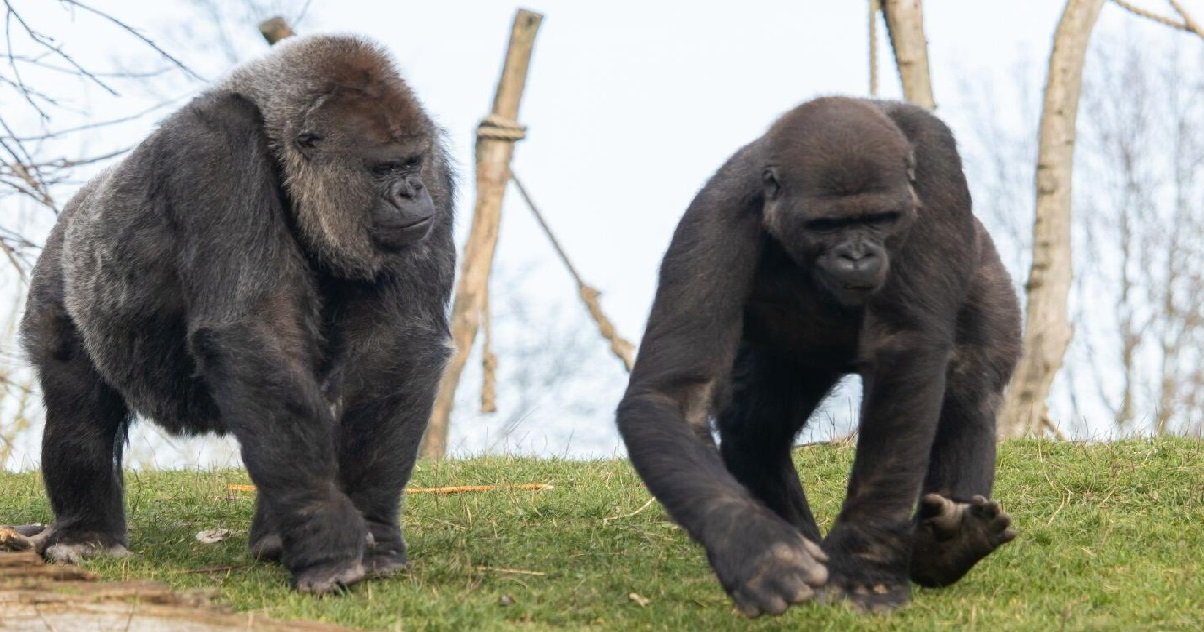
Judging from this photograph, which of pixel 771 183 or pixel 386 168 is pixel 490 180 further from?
pixel 771 183

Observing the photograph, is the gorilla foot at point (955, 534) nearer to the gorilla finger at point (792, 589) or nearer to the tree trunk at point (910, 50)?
the gorilla finger at point (792, 589)

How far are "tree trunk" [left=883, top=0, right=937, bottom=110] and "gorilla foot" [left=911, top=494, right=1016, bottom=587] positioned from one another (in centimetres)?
604

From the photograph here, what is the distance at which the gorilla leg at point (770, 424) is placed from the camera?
493 centimetres

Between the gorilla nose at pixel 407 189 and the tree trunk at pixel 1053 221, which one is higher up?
the gorilla nose at pixel 407 189

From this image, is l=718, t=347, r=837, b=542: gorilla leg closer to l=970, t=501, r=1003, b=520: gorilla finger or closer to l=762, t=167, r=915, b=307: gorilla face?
l=762, t=167, r=915, b=307: gorilla face

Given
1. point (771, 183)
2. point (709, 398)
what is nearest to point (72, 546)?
point (709, 398)

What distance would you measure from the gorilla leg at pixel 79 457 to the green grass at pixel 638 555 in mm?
196

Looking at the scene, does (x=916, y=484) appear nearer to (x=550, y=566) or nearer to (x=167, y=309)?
(x=550, y=566)

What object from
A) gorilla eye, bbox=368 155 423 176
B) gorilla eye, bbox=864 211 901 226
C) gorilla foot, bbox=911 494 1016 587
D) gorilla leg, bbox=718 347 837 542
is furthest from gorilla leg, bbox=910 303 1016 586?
gorilla eye, bbox=368 155 423 176

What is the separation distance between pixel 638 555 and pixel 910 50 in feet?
18.9

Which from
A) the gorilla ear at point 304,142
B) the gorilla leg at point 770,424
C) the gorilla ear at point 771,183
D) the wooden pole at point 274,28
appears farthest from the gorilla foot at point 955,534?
the wooden pole at point 274,28

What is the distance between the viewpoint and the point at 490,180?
34.0 ft

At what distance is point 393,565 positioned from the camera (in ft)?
15.1

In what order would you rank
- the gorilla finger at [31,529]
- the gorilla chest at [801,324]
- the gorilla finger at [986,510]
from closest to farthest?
the gorilla finger at [986,510]
the gorilla chest at [801,324]
the gorilla finger at [31,529]
